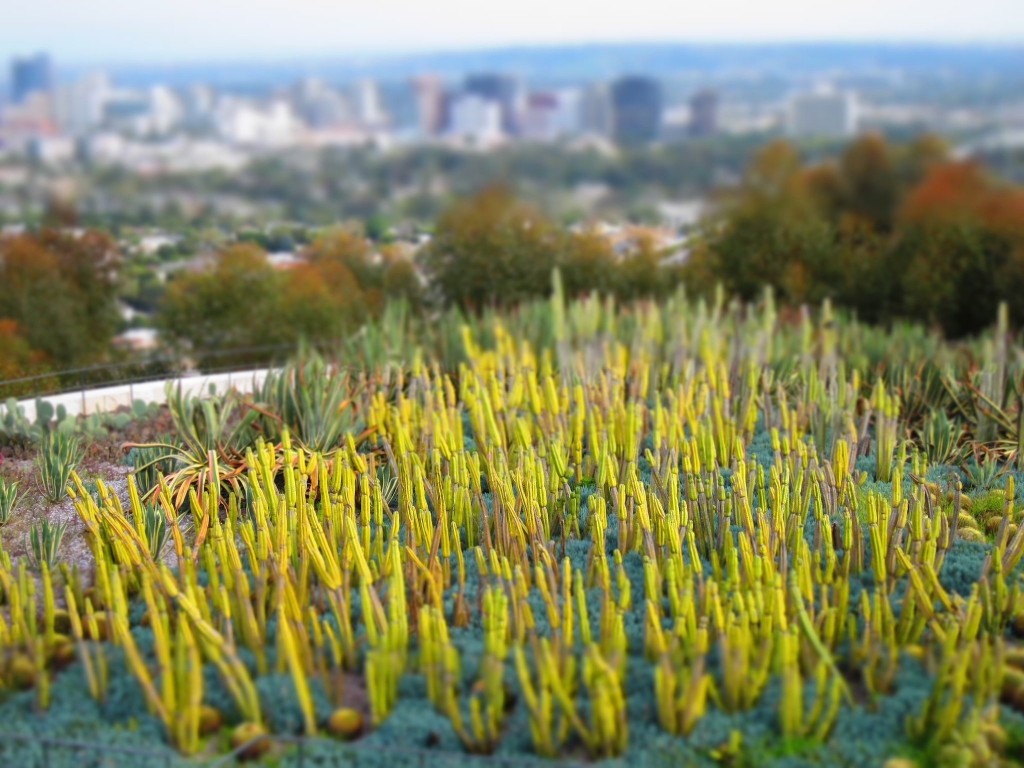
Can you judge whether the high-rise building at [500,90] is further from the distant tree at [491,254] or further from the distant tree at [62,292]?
the distant tree at [62,292]

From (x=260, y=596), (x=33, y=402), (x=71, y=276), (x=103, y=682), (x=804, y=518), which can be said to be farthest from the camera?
(x=71, y=276)

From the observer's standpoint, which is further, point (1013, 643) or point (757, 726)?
point (1013, 643)

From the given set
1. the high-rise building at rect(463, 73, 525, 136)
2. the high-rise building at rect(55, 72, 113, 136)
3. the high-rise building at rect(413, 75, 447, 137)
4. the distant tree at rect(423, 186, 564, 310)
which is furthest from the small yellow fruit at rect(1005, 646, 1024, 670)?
the high-rise building at rect(55, 72, 113, 136)

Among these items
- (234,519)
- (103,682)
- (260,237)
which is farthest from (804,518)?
(260,237)

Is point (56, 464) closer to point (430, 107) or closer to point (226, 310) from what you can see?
point (226, 310)

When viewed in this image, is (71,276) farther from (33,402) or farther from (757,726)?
(757,726)

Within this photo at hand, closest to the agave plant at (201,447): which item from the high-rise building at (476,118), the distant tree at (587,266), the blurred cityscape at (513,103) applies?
the distant tree at (587,266)
